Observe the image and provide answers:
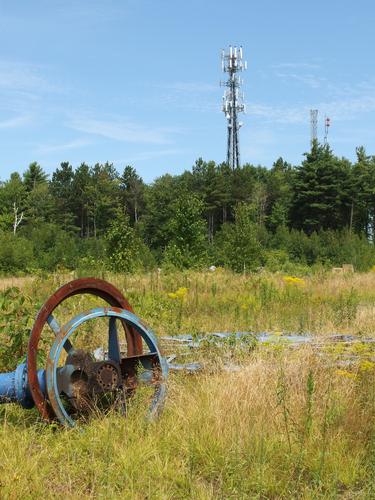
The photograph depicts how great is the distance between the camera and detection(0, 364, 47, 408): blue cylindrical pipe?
4.12 metres

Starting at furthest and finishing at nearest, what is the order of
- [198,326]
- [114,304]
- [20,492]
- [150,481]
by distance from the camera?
[198,326] → [114,304] → [150,481] → [20,492]

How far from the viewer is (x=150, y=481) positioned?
334 cm

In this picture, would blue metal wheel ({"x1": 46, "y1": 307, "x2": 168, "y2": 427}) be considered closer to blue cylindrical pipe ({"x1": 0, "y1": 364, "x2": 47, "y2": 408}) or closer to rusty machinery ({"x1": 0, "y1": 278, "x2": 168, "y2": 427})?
rusty machinery ({"x1": 0, "y1": 278, "x2": 168, "y2": 427})

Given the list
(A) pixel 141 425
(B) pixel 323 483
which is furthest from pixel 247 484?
(A) pixel 141 425

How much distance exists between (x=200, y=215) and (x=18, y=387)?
27834 mm

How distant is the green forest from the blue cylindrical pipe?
15.8 meters

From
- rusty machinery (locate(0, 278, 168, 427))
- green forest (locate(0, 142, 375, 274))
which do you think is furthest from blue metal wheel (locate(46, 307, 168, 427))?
green forest (locate(0, 142, 375, 274))

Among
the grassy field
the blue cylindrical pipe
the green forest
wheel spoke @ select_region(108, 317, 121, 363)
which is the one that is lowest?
the grassy field

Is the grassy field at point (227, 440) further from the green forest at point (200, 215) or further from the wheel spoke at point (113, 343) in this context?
the green forest at point (200, 215)

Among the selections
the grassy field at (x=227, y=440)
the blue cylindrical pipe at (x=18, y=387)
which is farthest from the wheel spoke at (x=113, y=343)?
the blue cylindrical pipe at (x=18, y=387)

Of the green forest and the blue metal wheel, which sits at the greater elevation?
the green forest

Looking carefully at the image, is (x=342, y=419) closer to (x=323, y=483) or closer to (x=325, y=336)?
(x=323, y=483)

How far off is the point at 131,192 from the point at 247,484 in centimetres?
6547

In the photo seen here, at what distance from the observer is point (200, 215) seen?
31734mm
